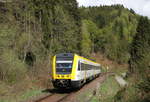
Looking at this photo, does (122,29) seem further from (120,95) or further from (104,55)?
(120,95)

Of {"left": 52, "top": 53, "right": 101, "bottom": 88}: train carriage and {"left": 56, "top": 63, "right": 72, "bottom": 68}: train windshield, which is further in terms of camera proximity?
{"left": 56, "top": 63, "right": 72, "bottom": 68}: train windshield

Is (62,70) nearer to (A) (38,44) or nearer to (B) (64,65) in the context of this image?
(B) (64,65)

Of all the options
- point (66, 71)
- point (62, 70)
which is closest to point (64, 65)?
point (62, 70)

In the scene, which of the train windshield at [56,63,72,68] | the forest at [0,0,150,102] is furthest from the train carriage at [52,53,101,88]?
the forest at [0,0,150,102]

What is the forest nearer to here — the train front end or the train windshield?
the train front end

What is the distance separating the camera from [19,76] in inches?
664

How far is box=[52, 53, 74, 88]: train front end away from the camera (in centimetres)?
1565

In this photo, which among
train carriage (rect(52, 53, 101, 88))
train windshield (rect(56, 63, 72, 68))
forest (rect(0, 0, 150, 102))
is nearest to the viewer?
forest (rect(0, 0, 150, 102))

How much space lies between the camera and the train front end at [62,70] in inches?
616

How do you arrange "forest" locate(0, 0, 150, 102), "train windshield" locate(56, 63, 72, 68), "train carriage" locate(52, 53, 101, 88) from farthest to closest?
"train windshield" locate(56, 63, 72, 68), "train carriage" locate(52, 53, 101, 88), "forest" locate(0, 0, 150, 102)

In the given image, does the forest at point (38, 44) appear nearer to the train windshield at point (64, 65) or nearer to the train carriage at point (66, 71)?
the train carriage at point (66, 71)

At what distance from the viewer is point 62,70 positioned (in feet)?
52.4

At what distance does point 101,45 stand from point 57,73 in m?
72.0

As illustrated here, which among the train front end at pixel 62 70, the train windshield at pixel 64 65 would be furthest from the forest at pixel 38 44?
the train windshield at pixel 64 65
